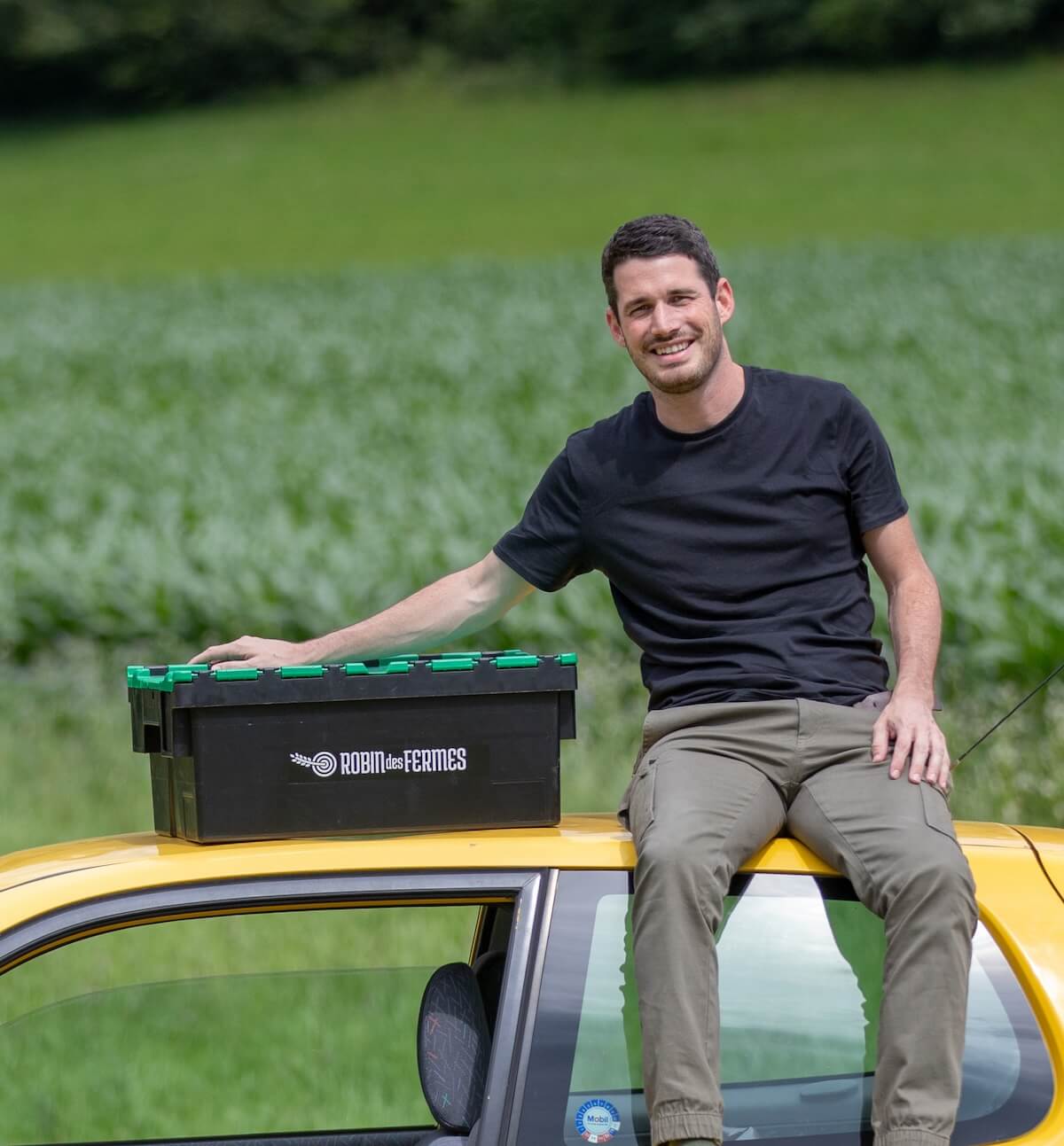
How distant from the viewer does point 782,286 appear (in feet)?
119

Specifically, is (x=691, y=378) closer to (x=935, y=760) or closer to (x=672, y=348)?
(x=672, y=348)

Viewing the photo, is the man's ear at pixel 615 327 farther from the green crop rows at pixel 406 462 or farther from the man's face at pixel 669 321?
the green crop rows at pixel 406 462

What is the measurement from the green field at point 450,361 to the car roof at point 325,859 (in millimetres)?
4510

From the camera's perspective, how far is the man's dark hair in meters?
3.62

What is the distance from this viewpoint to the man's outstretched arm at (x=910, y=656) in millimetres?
3182

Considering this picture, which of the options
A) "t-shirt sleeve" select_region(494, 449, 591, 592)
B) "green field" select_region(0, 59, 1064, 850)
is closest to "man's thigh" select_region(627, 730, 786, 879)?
"t-shirt sleeve" select_region(494, 449, 591, 592)

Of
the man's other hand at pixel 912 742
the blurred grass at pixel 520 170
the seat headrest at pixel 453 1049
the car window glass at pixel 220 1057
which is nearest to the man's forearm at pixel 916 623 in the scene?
the man's other hand at pixel 912 742

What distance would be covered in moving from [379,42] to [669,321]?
297 ft

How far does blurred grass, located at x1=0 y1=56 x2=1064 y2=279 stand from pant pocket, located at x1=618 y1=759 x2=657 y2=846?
172ft

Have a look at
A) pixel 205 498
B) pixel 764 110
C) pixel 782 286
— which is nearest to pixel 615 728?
pixel 205 498

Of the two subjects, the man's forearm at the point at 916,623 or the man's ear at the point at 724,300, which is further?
the man's ear at the point at 724,300

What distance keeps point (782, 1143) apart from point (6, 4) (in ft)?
305

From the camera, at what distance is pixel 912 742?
320 cm

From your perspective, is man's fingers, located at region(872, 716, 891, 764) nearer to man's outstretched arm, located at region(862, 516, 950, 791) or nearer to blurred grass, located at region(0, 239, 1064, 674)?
man's outstretched arm, located at region(862, 516, 950, 791)
